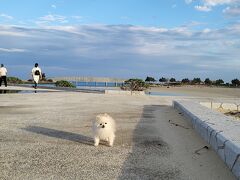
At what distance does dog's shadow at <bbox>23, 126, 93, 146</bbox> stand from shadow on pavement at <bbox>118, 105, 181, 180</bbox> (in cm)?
89

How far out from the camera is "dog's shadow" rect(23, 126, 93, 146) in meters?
8.06

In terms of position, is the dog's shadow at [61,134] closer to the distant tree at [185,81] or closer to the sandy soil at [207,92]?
the sandy soil at [207,92]

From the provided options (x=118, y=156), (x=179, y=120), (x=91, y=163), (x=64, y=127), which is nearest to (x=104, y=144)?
(x=118, y=156)

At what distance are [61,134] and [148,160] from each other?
2749 mm

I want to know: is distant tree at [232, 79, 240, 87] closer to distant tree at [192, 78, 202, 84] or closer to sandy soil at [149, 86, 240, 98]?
distant tree at [192, 78, 202, 84]

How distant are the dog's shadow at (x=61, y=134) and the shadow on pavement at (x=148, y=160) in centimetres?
89

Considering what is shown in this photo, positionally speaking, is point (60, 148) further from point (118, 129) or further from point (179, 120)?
point (179, 120)

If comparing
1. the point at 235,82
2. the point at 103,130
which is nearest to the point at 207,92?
the point at 235,82

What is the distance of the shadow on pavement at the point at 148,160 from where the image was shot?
222 inches

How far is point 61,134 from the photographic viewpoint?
28.5 ft

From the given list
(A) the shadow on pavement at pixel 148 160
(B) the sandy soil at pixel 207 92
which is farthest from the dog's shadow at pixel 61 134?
(B) the sandy soil at pixel 207 92

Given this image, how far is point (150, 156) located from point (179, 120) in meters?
4.95

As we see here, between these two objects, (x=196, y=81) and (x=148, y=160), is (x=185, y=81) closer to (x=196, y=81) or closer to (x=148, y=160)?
(x=196, y=81)

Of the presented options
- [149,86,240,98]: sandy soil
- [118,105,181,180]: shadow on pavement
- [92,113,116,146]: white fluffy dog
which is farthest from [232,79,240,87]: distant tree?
[92,113,116,146]: white fluffy dog
